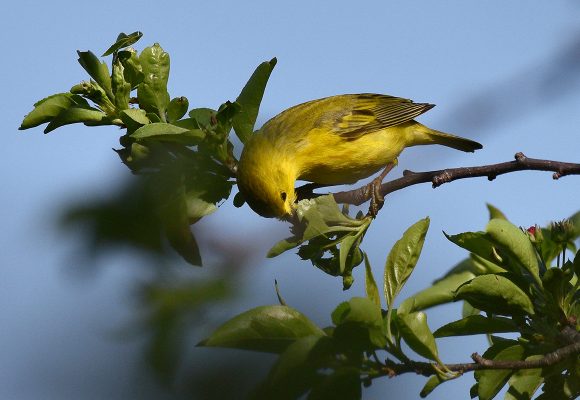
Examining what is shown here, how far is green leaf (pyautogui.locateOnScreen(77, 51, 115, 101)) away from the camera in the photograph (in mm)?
2709

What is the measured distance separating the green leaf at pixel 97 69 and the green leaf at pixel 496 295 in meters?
1.57

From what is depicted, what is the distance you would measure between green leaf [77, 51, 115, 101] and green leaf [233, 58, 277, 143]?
52 cm

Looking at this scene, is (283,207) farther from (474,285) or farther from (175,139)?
(474,285)

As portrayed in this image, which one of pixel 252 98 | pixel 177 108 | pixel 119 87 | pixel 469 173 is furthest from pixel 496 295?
pixel 119 87

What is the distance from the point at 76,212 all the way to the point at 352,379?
1.81 ft

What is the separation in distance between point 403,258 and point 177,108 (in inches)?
44.3

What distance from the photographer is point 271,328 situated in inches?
63.1

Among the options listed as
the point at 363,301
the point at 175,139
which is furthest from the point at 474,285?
the point at 175,139

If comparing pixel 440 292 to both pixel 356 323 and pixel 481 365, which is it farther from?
pixel 356 323

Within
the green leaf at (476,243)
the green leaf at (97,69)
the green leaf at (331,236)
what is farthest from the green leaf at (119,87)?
the green leaf at (476,243)

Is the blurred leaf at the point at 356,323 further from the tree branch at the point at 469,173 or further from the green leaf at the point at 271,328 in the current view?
the tree branch at the point at 469,173

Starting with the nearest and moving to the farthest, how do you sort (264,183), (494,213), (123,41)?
(123,41), (264,183), (494,213)

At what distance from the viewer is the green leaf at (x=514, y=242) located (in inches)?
92.0

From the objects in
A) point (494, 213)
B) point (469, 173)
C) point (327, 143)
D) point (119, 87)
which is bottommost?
point (494, 213)
